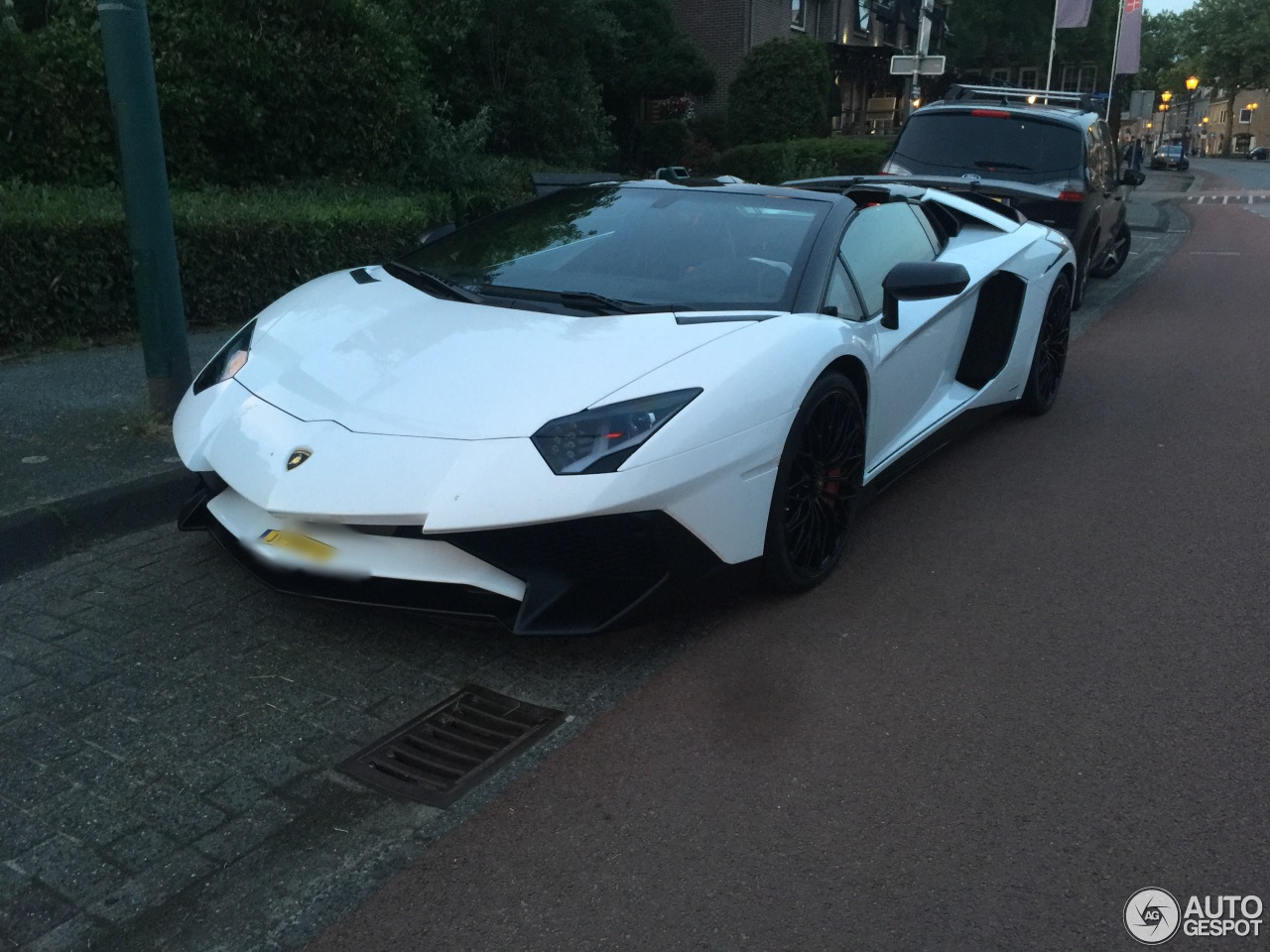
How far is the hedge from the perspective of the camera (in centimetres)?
674

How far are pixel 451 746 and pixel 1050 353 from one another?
4.54 m

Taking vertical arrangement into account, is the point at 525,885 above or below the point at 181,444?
below

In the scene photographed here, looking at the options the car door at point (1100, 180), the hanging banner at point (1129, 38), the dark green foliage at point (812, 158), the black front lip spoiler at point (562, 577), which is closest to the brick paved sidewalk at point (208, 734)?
the black front lip spoiler at point (562, 577)

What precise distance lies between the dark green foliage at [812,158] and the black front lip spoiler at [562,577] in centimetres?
1585

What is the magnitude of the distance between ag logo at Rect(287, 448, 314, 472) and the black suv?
7.22 metres

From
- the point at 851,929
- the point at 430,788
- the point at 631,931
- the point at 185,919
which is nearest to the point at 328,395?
Answer: the point at 430,788

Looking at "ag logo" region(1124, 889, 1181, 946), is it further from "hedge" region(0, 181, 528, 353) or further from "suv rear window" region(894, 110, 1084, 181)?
"suv rear window" region(894, 110, 1084, 181)

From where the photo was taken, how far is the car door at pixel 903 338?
436 centimetres

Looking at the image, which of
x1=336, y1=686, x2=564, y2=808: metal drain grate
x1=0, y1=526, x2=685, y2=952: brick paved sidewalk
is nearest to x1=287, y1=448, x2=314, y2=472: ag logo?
x1=0, y1=526, x2=685, y2=952: brick paved sidewalk

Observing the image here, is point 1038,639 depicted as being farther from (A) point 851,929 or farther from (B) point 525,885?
(B) point 525,885

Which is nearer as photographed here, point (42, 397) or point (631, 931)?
point (631, 931)

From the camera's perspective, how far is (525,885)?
2508mm

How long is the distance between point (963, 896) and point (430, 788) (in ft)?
4.13

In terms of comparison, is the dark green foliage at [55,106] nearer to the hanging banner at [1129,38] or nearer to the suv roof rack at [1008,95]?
the suv roof rack at [1008,95]
